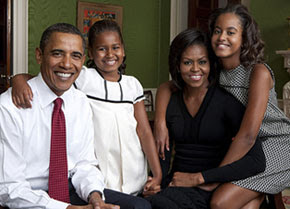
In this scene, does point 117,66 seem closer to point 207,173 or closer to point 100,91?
point 100,91

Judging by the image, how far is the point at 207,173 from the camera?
6.06ft

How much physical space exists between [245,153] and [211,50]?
22.7 inches

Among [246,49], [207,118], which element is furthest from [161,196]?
[246,49]

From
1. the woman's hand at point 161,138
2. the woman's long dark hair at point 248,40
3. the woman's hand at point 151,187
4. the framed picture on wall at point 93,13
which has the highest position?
the framed picture on wall at point 93,13

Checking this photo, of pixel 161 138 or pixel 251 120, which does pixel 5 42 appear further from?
pixel 251 120

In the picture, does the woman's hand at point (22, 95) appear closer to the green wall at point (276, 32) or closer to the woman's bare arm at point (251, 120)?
the woman's bare arm at point (251, 120)

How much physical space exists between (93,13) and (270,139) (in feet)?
14.9

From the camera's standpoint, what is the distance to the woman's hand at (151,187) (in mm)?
1916

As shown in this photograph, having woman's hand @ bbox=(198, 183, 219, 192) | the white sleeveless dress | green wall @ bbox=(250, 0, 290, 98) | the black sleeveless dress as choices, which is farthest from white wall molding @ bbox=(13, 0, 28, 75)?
woman's hand @ bbox=(198, 183, 219, 192)

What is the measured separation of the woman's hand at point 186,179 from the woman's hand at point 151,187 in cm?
7

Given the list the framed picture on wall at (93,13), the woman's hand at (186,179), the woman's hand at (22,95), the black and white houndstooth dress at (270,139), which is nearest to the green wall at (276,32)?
the framed picture on wall at (93,13)

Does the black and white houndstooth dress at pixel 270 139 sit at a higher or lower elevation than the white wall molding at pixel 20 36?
lower

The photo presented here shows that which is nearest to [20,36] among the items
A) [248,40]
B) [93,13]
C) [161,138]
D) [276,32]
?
[93,13]

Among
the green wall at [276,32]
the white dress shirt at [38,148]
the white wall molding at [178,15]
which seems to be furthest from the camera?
the white wall molding at [178,15]
